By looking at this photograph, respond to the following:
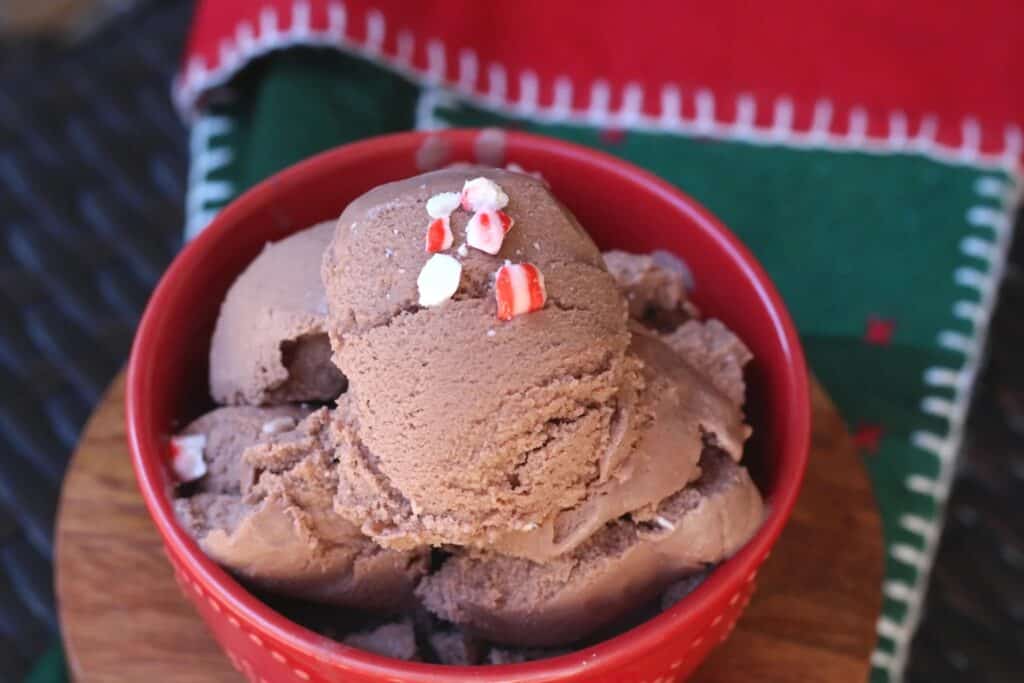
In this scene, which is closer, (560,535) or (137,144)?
(560,535)

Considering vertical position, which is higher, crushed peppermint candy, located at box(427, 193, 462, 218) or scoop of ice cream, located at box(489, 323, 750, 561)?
crushed peppermint candy, located at box(427, 193, 462, 218)

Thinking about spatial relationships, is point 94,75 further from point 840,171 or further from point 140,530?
point 840,171

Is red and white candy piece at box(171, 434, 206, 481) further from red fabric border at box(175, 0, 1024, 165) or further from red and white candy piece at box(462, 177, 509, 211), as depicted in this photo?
red fabric border at box(175, 0, 1024, 165)

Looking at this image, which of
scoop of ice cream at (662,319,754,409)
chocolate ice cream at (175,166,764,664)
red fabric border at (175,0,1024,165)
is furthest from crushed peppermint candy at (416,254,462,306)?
red fabric border at (175,0,1024,165)

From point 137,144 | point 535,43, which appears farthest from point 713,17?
point 137,144

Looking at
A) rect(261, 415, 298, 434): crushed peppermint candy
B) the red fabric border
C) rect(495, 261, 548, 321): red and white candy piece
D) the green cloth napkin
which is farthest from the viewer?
the red fabric border

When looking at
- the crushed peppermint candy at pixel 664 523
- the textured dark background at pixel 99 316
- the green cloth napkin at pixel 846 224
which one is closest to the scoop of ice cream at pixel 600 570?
the crushed peppermint candy at pixel 664 523

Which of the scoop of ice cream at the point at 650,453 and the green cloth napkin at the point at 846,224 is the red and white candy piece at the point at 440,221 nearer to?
the scoop of ice cream at the point at 650,453

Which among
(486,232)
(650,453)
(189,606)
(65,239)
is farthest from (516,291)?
(65,239)
